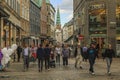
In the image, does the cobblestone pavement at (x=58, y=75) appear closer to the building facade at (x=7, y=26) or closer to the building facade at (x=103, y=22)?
the building facade at (x=7, y=26)

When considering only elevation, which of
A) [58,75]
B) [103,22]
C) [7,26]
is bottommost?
[58,75]

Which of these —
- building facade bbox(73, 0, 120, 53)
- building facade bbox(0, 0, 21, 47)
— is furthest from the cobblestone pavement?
building facade bbox(73, 0, 120, 53)

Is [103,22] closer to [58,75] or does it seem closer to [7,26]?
[7,26]

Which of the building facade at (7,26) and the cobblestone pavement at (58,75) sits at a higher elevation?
the building facade at (7,26)

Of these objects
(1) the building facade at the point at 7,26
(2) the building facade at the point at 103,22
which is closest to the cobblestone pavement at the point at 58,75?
(1) the building facade at the point at 7,26

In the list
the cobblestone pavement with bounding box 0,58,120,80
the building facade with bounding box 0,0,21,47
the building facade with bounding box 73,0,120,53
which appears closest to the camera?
the cobblestone pavement with bounding box 0,58,120,80

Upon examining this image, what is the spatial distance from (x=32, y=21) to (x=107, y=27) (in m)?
32.9

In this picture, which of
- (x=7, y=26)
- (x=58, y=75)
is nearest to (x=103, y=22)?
(x=7, y=26)

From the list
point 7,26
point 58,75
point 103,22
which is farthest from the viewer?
point 103,22

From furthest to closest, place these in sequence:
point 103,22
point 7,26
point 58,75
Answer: point 103,22, point 7,26, point 58,75

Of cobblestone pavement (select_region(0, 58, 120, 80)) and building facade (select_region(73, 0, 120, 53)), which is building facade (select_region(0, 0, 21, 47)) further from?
cobblestone pavement (select_region(0, 58, 120, 80))

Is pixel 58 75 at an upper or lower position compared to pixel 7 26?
lower

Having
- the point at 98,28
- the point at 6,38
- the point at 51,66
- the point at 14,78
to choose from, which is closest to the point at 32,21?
the point at 98,28

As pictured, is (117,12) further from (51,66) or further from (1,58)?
(1,58)
